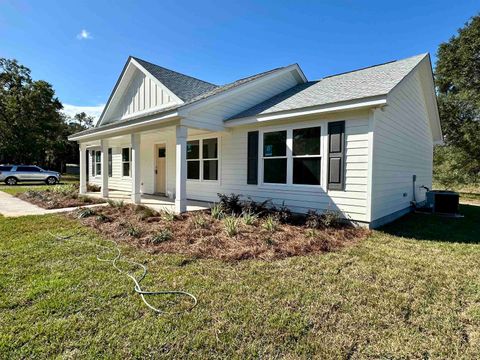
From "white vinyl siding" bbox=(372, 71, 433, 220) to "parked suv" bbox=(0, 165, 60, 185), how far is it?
23.2 m

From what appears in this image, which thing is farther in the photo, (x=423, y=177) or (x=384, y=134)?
(x=423, y=177)

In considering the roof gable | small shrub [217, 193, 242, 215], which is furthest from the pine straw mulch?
the roof gable

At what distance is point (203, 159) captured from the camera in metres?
9.61

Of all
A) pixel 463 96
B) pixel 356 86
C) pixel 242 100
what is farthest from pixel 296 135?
pixel 463 96

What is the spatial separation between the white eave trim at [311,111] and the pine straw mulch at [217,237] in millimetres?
2839

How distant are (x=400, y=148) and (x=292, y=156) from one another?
11.6ft

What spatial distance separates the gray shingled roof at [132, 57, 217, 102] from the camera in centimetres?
978

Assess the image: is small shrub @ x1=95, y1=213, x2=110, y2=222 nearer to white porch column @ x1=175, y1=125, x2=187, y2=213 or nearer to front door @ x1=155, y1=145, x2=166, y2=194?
white porch column @ x1=175, y1=125, x2=187, y2=213

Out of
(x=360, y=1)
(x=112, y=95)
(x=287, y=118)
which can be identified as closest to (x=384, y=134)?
(x=287, y=118)

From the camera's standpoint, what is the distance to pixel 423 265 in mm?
4059

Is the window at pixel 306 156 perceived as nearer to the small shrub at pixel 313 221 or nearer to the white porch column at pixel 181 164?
the small shrub at pixel 313 221

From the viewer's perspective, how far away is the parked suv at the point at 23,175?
18891 millimetres

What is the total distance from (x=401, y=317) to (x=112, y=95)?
44.5ft

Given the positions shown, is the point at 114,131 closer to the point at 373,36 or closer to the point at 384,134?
the point at 384,134
